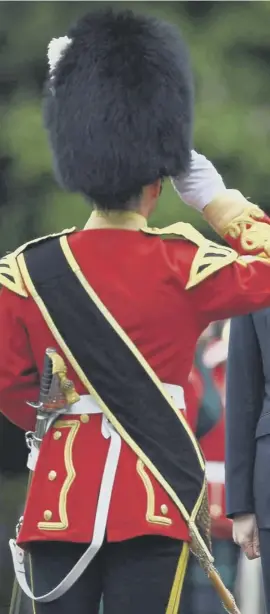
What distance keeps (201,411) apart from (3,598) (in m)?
1.41

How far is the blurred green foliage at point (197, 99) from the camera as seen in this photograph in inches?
261

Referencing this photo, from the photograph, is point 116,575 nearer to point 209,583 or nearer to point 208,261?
point 208,261

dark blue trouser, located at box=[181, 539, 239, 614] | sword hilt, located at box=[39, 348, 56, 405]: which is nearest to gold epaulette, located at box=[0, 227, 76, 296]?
sword hilt, located at box=[39, 348, 56, 405]

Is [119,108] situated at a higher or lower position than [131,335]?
higher

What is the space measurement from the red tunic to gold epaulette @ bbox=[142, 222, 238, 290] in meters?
0.01

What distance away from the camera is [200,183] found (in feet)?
9.14

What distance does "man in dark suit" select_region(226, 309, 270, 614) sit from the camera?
327 cm

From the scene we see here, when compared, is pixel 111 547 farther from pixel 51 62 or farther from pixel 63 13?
pixel 63 13

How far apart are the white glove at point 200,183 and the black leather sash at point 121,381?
29 centimetres

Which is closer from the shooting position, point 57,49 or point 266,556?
point 57,49

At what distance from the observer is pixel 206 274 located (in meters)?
2.62

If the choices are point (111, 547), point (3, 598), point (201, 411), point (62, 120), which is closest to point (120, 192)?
point (62, 120)

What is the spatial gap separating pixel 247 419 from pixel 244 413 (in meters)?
0.02

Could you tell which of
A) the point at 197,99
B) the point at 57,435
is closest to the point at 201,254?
the point at 57,435
